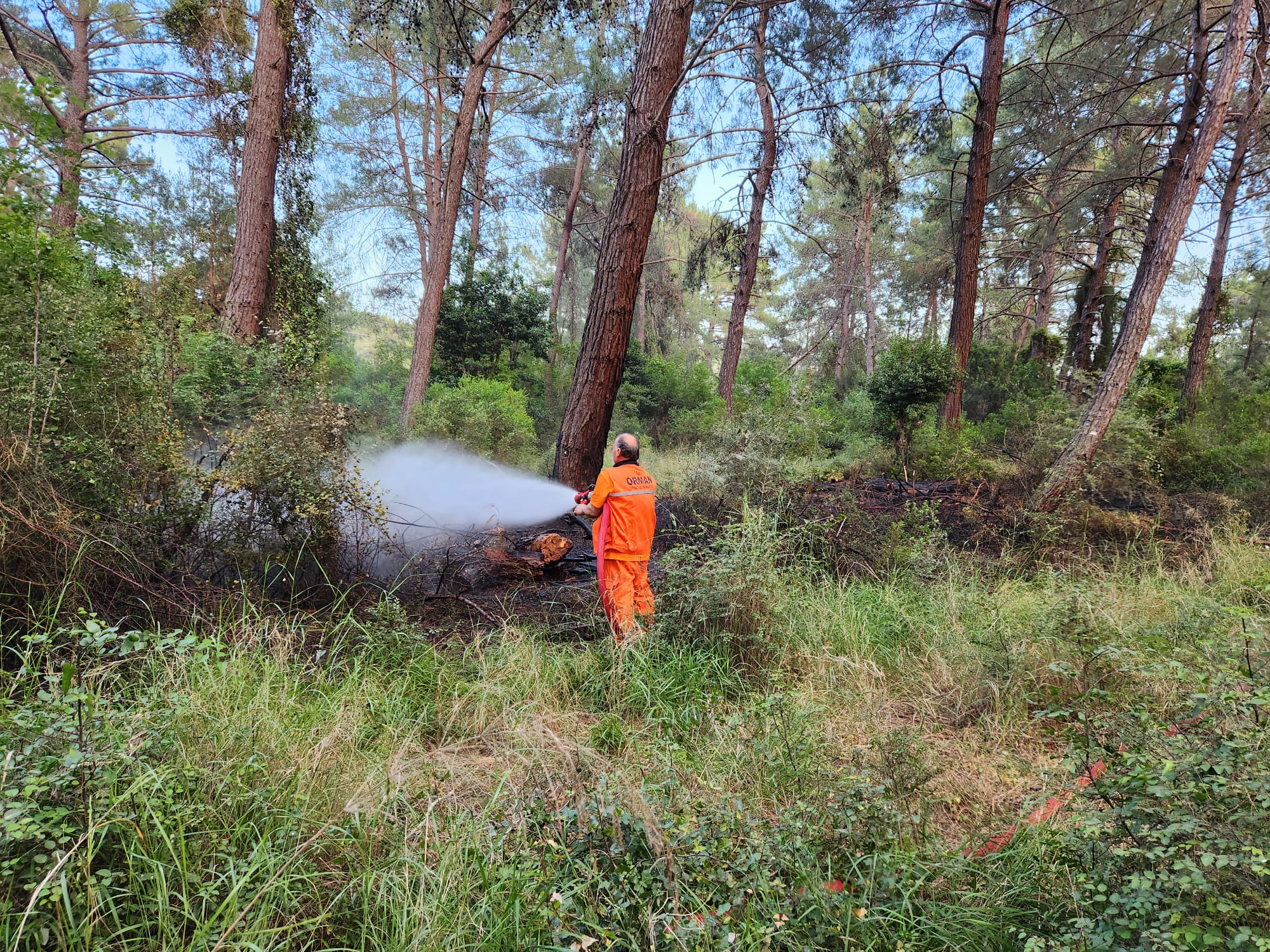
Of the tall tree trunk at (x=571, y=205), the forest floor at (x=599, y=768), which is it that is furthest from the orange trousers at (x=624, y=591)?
the tall tree trunk at (x=571, y=205)

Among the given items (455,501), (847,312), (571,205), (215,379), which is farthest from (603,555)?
(847,312)

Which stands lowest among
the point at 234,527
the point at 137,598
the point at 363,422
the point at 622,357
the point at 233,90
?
the point at 137,598

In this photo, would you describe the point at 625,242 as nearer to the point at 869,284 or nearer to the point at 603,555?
the point at 603,555

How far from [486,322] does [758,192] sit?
8.65m

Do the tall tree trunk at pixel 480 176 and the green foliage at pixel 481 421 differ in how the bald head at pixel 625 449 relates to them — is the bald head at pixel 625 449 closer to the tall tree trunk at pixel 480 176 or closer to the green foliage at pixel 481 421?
the green foliage at pixel 481 421

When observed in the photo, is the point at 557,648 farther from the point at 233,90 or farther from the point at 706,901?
the point at 233,90

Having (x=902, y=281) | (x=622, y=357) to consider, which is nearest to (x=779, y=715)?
(x=622, y=357)

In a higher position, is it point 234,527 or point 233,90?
point 233,90

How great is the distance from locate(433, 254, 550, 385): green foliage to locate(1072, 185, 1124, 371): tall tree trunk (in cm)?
1543

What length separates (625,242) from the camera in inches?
249

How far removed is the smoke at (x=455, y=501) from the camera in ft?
18.6

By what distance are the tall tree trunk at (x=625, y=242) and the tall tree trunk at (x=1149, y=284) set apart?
529cm

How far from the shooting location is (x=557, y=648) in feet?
13.3

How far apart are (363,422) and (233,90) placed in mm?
7457
